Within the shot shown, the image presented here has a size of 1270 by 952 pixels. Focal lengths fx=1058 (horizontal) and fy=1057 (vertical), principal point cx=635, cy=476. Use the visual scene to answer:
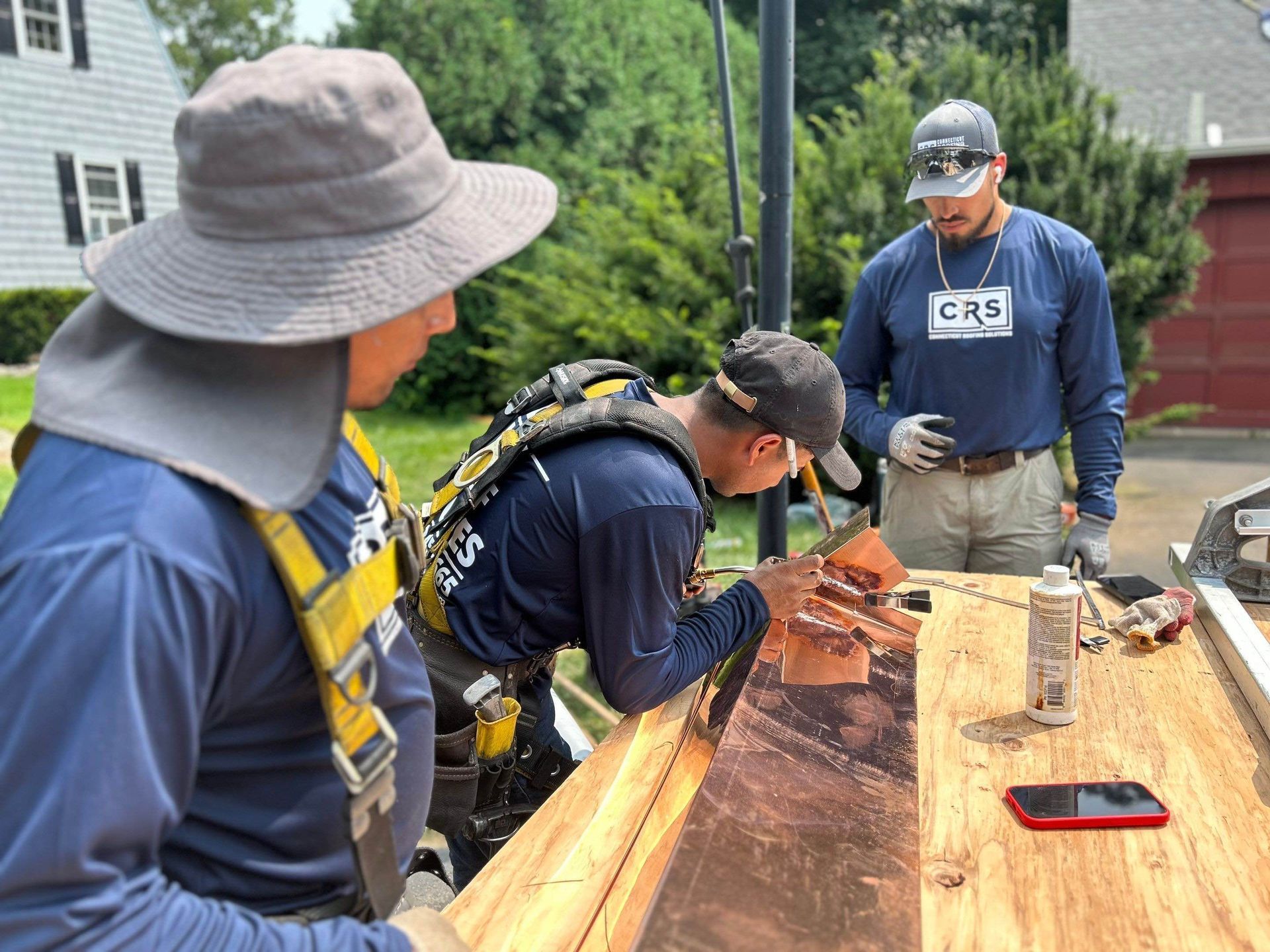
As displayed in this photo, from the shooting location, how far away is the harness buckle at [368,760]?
1.07 metres

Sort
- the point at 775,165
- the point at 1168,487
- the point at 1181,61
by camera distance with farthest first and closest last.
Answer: the point at 1181,61, the point at 1168,487, the point at 775,165

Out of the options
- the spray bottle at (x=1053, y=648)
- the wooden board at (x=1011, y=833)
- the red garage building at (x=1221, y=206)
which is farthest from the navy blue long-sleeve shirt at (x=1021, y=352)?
the red garage building at (x=1221, y=206)

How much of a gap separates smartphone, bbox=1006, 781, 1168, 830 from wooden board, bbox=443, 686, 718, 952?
0.54m

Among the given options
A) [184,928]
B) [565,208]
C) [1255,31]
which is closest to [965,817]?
[184,928]

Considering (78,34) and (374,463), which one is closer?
(374,463)

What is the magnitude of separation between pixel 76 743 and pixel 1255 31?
16.3 metres

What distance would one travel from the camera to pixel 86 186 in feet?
54.9

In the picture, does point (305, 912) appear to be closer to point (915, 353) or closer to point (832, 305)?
point (915, 353)

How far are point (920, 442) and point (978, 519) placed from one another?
1.36ft

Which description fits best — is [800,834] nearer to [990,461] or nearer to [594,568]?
[594,568]

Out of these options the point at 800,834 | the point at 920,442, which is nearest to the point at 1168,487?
the point at 920,442

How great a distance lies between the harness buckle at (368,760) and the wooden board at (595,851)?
1.38ft

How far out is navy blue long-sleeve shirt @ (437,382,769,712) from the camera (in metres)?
1.92

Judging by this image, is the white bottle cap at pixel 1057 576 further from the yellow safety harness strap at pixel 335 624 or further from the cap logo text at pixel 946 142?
the cap logo text at pixel 946 142
